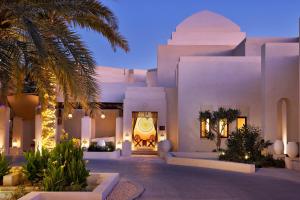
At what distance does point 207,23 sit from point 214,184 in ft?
76.9

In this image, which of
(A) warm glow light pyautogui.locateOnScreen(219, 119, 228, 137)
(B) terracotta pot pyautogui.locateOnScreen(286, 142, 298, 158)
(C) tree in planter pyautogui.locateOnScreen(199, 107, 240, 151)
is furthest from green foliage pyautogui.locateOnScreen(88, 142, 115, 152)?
(B) terracotta pot pyautogui.locateOnScreen(286, 142, 298, 158)

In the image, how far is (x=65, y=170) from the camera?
10.0 metres

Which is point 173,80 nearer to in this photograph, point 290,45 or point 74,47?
point 290,45

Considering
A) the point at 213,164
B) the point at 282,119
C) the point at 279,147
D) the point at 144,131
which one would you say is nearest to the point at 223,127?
the point at 282,119

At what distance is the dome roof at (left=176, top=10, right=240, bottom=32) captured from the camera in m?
34.2

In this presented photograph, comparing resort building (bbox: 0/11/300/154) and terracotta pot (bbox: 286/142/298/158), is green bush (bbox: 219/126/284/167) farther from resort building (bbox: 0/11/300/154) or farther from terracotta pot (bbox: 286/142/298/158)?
resort building (bbox: 0/11/300/154)

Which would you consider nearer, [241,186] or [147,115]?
[241,186]

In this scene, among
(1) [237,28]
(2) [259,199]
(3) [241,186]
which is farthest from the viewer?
(1) [237,28]

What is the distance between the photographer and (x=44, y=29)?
30.9 ft

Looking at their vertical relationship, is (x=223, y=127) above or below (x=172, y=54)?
below

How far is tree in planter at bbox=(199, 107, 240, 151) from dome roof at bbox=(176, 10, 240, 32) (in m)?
12.4

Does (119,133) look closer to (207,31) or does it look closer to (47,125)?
(207,31)

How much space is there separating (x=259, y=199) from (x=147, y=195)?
261 cm

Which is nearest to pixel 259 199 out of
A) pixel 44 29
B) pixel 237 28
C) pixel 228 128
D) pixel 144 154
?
pixel 44 29
